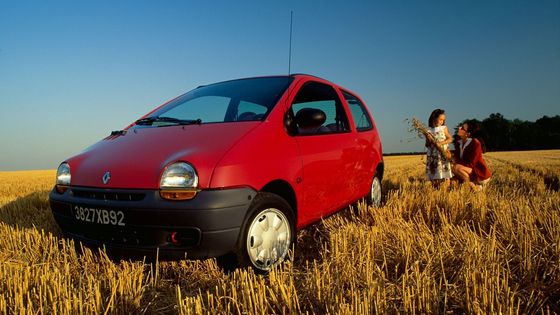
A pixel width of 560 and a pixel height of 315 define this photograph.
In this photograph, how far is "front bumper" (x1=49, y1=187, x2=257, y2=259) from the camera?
2.23 metres

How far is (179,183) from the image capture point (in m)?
2.28

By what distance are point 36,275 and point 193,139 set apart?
1.29m

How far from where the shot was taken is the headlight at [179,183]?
2268 mm

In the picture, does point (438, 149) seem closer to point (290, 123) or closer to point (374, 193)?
point (374, 193)

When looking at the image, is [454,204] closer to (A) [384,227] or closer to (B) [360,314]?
(A) [384,227]

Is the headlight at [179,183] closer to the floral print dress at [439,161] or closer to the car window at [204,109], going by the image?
the car window at [204,109]

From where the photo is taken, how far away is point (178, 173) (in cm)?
230

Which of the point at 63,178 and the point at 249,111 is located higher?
the point at 249,111

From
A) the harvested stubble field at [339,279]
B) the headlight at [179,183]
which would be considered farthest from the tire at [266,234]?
the headlight at [179,183]

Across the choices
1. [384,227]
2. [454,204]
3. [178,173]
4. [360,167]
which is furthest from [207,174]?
[454,204]

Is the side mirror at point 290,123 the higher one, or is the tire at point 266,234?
the side mirror at point 290,123

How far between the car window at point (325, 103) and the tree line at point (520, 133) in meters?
70.8

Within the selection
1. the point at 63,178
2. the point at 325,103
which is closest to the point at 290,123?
the point at 325,103

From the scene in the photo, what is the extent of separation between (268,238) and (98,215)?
46.7 inches
